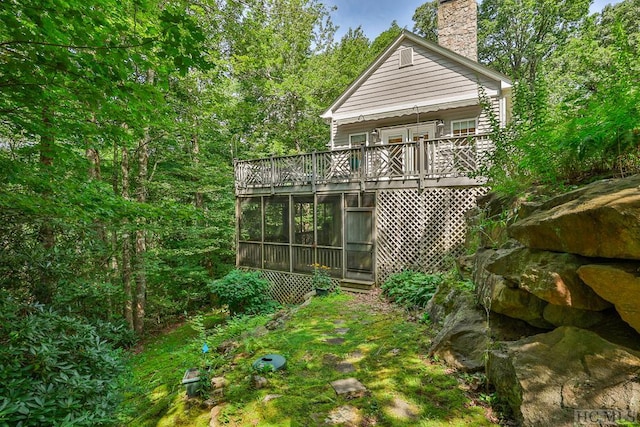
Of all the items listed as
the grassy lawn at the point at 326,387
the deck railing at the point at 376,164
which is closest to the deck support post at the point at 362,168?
the deck railing at the point at 376,164

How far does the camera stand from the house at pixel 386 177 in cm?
741

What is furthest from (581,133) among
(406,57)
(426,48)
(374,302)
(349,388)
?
(406,57)

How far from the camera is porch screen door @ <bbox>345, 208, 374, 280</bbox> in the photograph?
822cm

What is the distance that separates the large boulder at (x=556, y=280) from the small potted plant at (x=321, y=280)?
585cm

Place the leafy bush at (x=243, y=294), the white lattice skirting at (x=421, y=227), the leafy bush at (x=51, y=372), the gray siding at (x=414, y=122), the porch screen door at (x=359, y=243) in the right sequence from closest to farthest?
the leafy bush at (x=51, y=372) → the white lattice skirting at (x=421, y=227) → the porch screen door at (x=359, y=243) → the leafy bush at (x=243, y=294) → the gray siding at (x=414, y=122)

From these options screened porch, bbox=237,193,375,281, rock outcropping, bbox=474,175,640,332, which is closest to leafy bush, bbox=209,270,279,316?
screened porch, bbox=237,193,375,281

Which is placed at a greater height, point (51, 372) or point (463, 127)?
point (463, 127)

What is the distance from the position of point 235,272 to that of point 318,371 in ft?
20.6

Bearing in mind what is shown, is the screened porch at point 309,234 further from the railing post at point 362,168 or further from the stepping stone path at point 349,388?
the stepping stone path at point 349,388

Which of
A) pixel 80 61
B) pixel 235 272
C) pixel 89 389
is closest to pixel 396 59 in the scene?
pixel 235 272

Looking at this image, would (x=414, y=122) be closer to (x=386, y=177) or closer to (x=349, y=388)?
(x=386, y=177)

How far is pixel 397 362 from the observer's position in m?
3.32

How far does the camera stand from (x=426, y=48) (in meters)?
10.0

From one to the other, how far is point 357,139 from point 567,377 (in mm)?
10532
